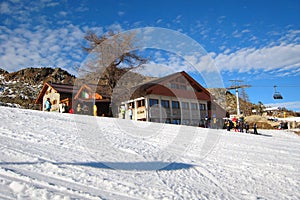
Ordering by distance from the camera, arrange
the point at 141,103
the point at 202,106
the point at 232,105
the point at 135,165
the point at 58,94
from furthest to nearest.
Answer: the point at 232,105 → the point at 58,94 → the point at 202,106 → the point at 141,103 → the point at 135,165

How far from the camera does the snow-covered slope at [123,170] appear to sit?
4.24 m

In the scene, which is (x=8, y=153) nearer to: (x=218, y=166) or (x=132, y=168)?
(x=132, y=168)

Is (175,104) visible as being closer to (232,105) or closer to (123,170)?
(123,170)

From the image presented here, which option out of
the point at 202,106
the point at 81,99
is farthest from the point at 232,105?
the point at 81,99

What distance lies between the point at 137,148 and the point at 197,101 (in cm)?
3036

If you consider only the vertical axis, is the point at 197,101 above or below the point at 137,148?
above

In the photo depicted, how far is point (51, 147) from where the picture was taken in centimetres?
664

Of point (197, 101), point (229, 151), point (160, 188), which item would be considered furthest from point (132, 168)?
point (197, 101)

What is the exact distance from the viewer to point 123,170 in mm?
5723

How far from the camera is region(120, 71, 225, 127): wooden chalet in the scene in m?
33.2

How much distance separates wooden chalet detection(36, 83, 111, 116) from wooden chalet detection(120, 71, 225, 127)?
11.5 ft

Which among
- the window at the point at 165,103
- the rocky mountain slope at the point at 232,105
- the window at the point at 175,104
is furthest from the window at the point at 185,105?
the rocky mountain slope at the point at 232,105

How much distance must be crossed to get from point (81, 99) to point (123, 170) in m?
32.9

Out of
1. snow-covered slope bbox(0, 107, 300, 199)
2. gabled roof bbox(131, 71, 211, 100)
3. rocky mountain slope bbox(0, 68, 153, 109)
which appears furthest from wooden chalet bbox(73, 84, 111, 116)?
rocky mountain slope bbox(0, 68, 153, 109)
